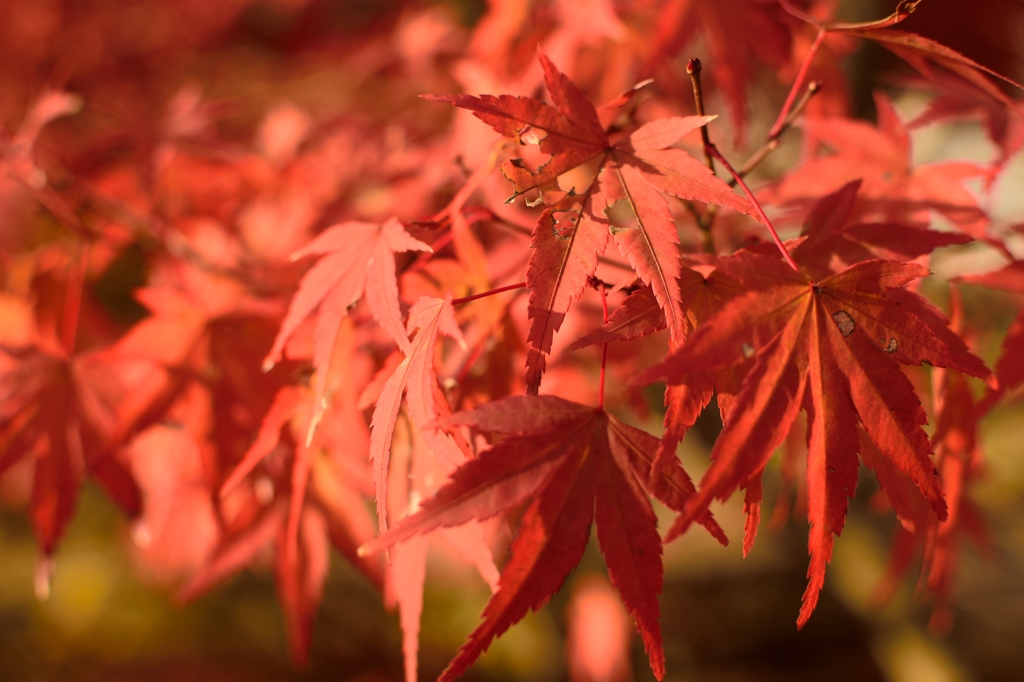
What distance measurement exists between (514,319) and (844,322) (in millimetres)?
405

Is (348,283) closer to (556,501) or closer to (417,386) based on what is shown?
(417,386)

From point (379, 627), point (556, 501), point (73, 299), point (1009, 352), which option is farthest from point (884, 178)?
point (379, 627)

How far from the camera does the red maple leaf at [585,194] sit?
0.54m

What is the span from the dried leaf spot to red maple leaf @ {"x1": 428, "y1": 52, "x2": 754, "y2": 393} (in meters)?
0.12

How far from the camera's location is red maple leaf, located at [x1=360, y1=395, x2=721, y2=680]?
0.51 meters

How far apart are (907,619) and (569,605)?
3.45 ft

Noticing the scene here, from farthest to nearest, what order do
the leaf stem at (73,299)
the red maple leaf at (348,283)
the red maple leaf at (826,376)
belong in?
the leaf stem at (73,299) → the red maple leaf at (348,283) → the red maple leaf at (826,376)

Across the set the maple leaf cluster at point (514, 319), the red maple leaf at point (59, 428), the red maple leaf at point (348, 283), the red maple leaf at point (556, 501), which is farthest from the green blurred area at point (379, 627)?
the red maple leaf at point (556, 501)

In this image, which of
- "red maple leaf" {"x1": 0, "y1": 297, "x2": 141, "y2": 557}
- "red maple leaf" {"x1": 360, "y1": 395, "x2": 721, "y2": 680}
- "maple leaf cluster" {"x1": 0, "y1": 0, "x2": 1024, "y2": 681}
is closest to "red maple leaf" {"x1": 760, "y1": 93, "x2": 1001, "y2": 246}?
"maple leaf cluster" {"x1": 0, "y1": 0, "x2": 1024, "y2": 681}

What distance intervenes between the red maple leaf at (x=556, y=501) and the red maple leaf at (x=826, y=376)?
79 millimetres

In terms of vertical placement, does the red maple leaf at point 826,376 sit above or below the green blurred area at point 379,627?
above

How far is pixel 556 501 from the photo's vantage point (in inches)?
21.3

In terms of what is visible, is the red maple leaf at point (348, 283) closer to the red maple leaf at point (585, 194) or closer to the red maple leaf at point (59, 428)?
the red maple leaf at point (585, 194)

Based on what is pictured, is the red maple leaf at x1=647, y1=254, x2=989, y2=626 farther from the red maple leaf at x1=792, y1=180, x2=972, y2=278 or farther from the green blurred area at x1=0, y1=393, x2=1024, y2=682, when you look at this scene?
the green blurred area at x1=0, y1=393, x2=1024, y2=682
